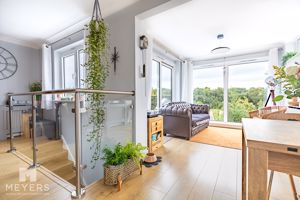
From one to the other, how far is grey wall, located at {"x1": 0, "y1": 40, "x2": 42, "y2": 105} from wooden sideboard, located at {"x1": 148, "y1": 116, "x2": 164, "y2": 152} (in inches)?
137

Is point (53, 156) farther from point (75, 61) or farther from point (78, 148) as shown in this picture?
point (75, 61)

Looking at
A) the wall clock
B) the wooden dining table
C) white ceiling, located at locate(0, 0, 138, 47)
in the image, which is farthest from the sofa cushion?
the wall clock

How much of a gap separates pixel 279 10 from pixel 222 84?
303cm

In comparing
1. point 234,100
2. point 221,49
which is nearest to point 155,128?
point 221,49

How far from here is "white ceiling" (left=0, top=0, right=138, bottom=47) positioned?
220 cm

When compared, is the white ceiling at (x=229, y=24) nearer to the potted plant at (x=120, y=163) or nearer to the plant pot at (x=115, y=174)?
the potted plant at (x=120, y=163)

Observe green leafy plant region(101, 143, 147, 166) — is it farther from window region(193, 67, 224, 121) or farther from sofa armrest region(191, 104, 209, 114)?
window region(193, 67, 224, 121)

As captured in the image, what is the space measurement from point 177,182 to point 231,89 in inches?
174

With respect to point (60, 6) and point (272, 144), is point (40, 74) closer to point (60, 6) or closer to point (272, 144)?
point (60, 6)

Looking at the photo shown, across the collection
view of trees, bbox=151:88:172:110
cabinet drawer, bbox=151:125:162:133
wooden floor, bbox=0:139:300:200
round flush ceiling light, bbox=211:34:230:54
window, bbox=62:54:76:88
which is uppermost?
round flush ceiling light, bbox=211:34:230:54

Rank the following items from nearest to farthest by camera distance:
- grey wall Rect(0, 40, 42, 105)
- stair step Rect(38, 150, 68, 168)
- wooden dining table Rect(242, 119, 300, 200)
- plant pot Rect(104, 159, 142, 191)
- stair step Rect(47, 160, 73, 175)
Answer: wooden dining table Rect(242, 119, 300, 200) → plant pot Rect(104, 159, 142, 191) → stair step Rect(47, 160, 73, 175) → stair step Rect(38, 150, 68, 168) → grey wall Rect(0, 40, 42, 105)

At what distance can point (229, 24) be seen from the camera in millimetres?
2912

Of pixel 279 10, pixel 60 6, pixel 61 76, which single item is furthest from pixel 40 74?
pixel 279 10

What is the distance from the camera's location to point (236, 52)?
4703mm
